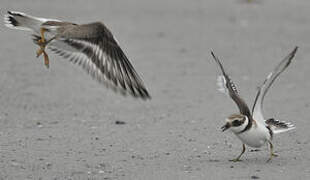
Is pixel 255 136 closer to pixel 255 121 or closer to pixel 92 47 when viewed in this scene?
pixel 255 121

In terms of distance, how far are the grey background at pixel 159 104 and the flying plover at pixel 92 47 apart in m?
0.81

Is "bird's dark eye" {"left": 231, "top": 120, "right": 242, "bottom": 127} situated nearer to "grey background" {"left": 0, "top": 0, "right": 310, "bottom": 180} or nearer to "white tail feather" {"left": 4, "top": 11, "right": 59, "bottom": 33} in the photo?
"grey background" {"left": 0, "top": 0, "right": 310, "bottom": 180}

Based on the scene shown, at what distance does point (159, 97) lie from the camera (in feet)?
33.3

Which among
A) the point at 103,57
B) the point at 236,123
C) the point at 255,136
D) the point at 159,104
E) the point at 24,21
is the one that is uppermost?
the point at 24,21

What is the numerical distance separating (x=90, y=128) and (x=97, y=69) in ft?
5.10

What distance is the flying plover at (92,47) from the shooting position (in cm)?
649

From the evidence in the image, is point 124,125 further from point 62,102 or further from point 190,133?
point 62,102

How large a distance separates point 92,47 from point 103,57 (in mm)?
156

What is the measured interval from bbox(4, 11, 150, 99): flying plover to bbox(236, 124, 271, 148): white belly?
3.48ft

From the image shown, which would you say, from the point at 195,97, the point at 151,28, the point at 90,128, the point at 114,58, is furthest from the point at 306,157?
the point at 151,28

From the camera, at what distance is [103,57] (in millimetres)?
6758

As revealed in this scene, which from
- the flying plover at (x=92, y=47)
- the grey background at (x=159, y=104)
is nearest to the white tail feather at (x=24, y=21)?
the flying plover at (x=92, y=47)

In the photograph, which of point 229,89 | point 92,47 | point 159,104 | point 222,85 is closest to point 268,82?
point 229,89

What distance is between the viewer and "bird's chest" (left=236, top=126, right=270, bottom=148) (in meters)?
6.28
